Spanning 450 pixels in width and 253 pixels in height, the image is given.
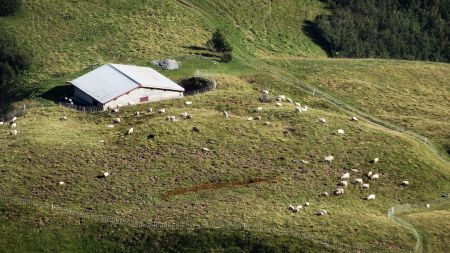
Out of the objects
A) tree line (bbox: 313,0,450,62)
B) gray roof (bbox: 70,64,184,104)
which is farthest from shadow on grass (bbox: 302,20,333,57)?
gray roof (bbox: 70,64,184,104)

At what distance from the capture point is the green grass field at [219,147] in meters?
73.4

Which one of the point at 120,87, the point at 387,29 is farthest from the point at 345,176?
the point at 387,29

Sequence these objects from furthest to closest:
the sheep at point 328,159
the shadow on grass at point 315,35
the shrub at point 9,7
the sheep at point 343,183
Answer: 1. the shadow on grass at point 315,35
2. the shrub at point 9,7
3. the sheep at point 328,159
4. the sheep at point 343,183

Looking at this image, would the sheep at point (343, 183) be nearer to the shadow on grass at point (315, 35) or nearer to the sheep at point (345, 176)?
the sheep at point (345, 176)

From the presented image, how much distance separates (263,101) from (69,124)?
95.6ft

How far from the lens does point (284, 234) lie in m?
69.8

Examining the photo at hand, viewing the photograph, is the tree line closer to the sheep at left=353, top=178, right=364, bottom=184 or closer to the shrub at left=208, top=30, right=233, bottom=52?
the shrub at left=208, top=30, right=233, bottom=52

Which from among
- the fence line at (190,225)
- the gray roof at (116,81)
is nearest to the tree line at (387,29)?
the gray roof at (116,81)

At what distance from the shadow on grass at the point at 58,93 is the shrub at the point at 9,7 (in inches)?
1222

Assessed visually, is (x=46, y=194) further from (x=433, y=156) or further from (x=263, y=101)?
(x=433, y=156)

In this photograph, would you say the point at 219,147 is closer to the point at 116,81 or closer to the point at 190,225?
the point at 190,225

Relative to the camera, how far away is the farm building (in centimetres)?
10306

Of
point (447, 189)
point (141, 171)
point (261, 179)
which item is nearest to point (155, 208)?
point (141, 171)

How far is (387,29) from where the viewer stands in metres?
164
